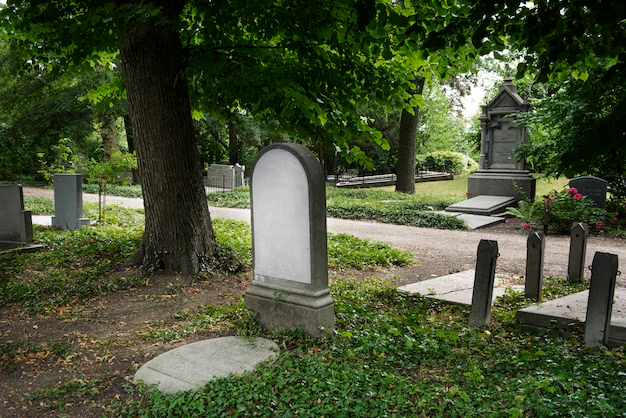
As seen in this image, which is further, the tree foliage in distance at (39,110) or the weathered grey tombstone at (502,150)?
the tree foliage in distance at (39,110)

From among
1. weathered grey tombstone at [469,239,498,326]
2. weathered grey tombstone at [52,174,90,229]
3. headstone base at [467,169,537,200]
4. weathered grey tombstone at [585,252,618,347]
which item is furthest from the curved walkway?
weathered grey tombstone at [52,174,90,229]

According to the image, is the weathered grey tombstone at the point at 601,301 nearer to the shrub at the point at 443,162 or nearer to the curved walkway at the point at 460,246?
the curved walkway at the point at 460,246

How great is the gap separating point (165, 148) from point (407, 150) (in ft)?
53.9

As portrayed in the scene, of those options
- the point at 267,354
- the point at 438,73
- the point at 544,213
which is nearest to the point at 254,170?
the point at 267,354

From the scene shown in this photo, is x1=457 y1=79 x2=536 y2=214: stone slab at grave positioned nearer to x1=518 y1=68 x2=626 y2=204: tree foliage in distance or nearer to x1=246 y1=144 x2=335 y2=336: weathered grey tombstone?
x1=518 y1=68 x2=626 y2=204: tree foliage in distance

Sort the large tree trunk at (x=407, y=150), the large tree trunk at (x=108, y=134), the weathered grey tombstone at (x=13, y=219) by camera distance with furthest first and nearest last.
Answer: the large tree trunk at (x=108, y=134) < the large tree trunk at (x=407, y=150) < the weathered grey tombstone at (x=13, y=219)

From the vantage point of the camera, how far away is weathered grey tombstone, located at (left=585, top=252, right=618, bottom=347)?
14.9 feet

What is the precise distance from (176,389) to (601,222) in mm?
11449

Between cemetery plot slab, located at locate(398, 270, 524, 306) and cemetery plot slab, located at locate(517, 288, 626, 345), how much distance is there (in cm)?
105

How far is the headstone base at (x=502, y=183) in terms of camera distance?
18125 millimetres

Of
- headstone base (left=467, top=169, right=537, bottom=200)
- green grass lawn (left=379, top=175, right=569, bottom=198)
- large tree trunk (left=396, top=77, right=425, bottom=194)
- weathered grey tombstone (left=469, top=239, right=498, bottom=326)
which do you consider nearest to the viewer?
weathered grey tombstone (left=469, top=239, right=498, bottom=326)

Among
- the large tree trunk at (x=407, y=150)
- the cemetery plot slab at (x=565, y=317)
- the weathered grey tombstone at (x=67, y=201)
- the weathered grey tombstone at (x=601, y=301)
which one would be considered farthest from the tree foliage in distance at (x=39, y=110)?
the weathered grey tombstone at (x=601, y=301)

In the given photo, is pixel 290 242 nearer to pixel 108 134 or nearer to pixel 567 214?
pixel 567 214

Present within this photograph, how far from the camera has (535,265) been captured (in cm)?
636
